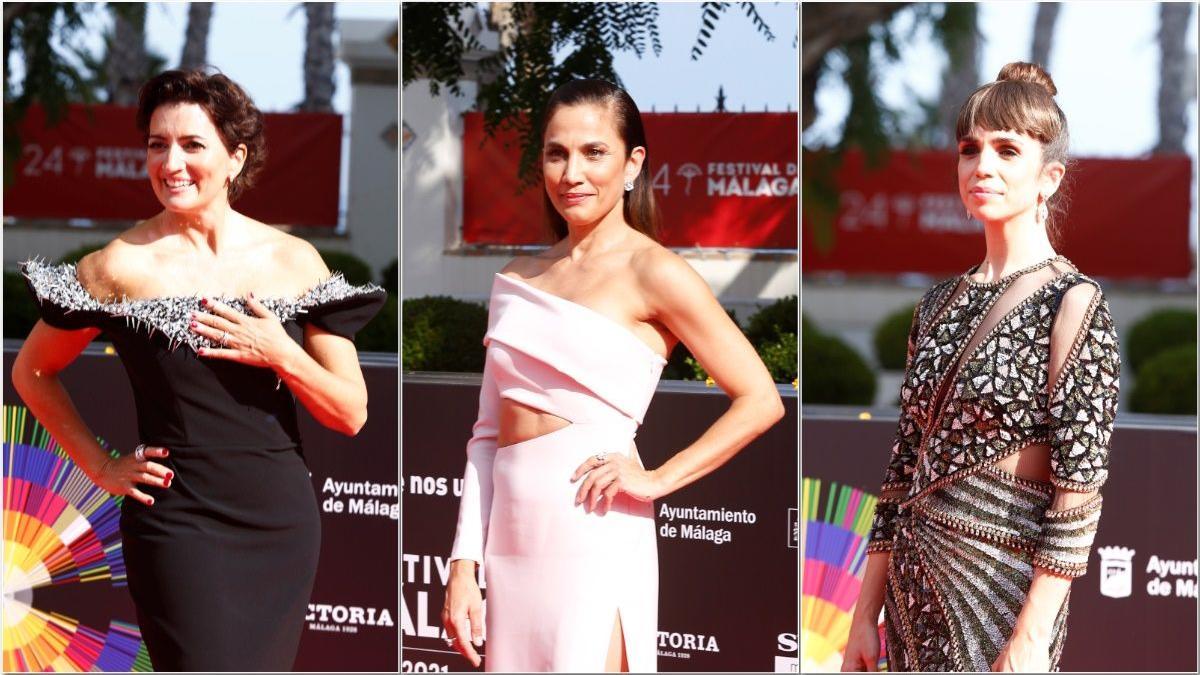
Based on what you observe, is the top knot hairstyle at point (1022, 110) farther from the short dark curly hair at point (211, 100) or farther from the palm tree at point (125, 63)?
the palm tree at point (125, 63)

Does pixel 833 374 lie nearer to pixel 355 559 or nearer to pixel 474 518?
pixel 355 559

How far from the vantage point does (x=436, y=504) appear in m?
4.07

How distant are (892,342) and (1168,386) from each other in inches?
177

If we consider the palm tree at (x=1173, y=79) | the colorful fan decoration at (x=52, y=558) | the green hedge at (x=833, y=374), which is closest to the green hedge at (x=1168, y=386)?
the green hedge at (x=833, y=374)

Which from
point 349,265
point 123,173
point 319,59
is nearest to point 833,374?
point 319,59

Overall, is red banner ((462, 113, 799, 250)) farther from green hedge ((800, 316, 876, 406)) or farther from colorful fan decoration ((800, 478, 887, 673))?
green hedge ((800, 316, 876, 406))

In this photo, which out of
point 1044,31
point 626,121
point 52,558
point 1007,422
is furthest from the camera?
point 1044,31

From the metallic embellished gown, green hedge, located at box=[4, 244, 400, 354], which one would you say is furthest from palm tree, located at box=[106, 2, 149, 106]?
the metallic embellished gown

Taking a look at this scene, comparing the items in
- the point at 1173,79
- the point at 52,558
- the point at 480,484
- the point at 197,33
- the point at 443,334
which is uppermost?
the point at 1173,79

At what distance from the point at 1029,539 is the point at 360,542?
8.29 feet

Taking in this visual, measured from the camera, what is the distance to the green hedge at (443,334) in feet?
12.8

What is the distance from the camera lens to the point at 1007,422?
2531mm

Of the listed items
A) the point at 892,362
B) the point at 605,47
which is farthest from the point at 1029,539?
the point at 892,362

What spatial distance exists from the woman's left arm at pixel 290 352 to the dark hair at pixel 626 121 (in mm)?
738
